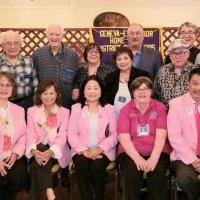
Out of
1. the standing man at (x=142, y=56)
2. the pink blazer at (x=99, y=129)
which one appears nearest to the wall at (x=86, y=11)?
the standing man at (x=142, y=56)

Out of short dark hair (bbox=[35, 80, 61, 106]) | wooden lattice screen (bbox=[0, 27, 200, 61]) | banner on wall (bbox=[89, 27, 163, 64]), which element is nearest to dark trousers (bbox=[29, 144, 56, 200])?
short dark hair (bbox=[35, 80, 61, 106])

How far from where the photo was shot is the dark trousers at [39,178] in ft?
8.51

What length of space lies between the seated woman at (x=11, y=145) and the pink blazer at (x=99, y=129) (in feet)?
1.19

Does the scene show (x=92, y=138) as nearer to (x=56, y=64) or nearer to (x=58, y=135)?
(x=58, y=135)

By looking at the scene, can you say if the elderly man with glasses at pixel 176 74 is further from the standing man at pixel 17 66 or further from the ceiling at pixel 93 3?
the ceiling at pixel 93 3

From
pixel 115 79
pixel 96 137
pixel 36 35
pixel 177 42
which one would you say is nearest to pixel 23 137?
pixel 96 137

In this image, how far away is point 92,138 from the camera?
2814 mm

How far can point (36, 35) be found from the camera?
22.3ft

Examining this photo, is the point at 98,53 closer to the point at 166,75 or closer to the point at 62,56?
the point at 62,56

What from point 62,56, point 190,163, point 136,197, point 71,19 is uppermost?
point 71,19

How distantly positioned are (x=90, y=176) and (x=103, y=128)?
39 centimetres

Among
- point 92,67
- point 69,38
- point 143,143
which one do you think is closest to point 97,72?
point 92,67

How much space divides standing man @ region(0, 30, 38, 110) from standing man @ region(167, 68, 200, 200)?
1.26 meters

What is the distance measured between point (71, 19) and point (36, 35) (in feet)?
6.28
